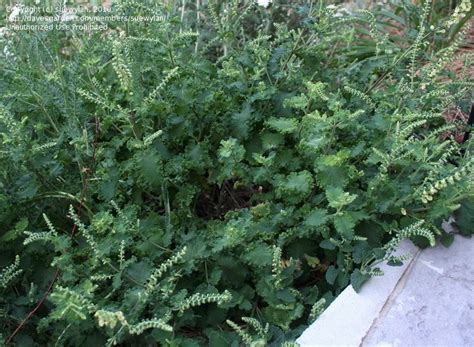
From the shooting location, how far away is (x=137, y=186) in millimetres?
1902

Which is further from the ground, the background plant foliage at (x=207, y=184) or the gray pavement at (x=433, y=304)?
the background plant foliage at (x=207, y=184)

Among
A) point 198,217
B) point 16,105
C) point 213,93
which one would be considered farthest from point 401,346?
point 16,105

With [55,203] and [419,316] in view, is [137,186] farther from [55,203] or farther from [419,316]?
[419,316]

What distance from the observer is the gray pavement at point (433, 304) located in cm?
156

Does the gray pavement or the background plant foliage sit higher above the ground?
the background plant foliage

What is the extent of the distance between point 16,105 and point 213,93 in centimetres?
73

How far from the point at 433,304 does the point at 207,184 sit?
837mm

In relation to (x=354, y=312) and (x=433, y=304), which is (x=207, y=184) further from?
(x=433, y=304)

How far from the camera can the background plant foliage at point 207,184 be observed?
64.3 inches

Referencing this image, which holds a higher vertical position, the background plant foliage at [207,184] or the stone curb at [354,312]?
the background plant foliage at [207,184]

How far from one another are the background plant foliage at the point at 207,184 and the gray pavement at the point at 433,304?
0.27 ft

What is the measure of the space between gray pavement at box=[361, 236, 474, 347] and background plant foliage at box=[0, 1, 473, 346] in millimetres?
82

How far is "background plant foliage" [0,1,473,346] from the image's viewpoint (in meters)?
1.63

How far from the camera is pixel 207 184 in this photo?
2.06 metres
